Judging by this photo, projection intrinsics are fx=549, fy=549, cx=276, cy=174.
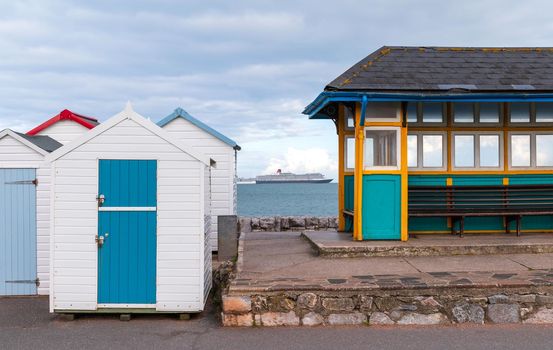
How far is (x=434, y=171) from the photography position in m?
11.3

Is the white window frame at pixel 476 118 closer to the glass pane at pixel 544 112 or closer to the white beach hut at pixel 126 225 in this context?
the glass pane at pixel 544 112

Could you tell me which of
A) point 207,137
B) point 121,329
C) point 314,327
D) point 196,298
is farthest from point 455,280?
point 207,137

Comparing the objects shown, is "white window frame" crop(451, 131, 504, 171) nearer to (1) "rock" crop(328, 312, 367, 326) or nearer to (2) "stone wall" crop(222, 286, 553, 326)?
(2) "stone wall" crop(222, 286, 553, 326)

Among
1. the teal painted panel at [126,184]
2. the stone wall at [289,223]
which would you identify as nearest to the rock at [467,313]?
the teal painted panel at [126,184]

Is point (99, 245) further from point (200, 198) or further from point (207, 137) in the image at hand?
point (207, 137)

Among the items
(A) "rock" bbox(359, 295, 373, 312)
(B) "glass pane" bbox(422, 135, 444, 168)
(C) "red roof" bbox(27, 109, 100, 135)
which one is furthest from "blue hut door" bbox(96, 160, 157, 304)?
(B) "glass pane" bbox(422, 135, 444, 168)

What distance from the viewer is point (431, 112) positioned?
11.3 m

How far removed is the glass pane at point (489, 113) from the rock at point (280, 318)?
647 centimetres

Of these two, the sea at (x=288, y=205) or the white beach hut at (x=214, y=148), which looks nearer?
the white beach hut at (x=214, y=148)

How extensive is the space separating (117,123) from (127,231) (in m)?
1.51

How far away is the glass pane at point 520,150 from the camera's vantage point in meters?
11.4

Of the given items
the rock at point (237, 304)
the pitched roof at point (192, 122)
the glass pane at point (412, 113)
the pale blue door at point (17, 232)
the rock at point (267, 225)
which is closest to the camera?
the rock at point (237, 304)

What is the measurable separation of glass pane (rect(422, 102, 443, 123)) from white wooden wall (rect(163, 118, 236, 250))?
15.8 feet

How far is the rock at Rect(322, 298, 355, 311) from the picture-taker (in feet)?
23.6
